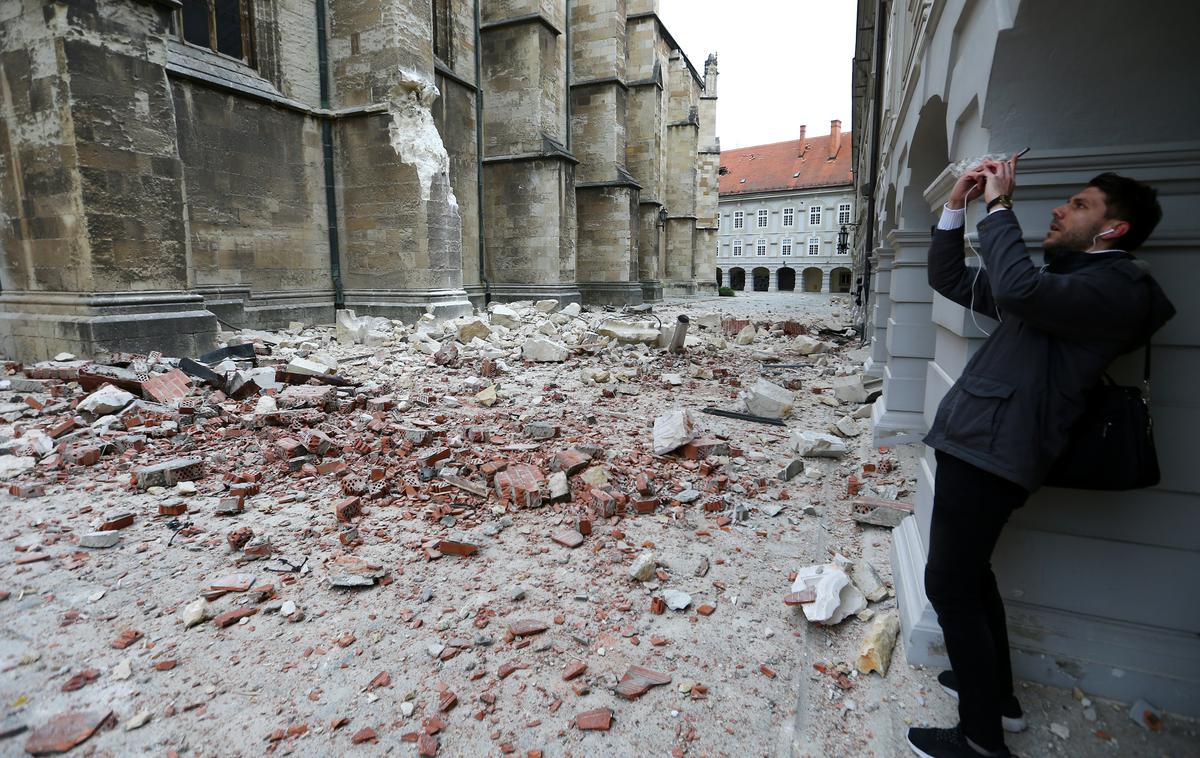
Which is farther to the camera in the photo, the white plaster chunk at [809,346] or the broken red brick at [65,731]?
the white plaster chunk at [809,346]

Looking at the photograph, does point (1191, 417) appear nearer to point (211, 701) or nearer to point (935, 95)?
point (935, 95)

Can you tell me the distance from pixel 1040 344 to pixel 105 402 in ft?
22.3

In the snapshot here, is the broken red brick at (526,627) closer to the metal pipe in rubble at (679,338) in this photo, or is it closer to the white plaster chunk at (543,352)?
the white plaster chunk at (543,352)

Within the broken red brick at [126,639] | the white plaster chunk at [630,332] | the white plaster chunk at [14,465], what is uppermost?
the white plaster chunk at [630,332]

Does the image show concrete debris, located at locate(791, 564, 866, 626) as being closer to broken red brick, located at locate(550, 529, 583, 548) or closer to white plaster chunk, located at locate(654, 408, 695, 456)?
broken red brick, located at locate(550, 529, 583, 548)

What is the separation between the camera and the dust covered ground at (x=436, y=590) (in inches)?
86.0

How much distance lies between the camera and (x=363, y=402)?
6.32 metres

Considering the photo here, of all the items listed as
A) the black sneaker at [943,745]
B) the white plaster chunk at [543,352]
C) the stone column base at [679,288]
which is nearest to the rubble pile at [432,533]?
the black sneaker at [943,745]

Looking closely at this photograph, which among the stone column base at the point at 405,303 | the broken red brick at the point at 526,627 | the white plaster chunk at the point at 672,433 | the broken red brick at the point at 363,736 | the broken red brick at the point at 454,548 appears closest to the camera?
the broken red brick at the point at 363,736

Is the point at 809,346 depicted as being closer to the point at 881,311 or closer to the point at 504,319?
the point at 881,311

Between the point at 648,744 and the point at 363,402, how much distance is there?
200 inches

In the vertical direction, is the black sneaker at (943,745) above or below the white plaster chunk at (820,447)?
below

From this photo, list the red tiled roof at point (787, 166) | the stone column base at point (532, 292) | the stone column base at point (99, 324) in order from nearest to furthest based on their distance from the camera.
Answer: the stone column base at point (99, 324) → the stone column base at point (532, 292) → the red tiled roof at point (787, 166)

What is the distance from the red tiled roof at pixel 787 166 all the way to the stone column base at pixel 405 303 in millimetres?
45291
